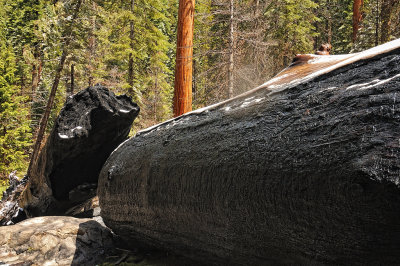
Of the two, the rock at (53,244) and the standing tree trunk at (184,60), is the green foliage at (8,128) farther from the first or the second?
the rock at (53,244)

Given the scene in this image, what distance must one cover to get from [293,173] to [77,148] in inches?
146

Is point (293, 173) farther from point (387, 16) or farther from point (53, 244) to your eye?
point (387, 16)

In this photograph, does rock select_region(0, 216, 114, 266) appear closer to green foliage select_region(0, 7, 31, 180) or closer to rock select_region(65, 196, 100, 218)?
rock select_region(65, 196, 100, 218)

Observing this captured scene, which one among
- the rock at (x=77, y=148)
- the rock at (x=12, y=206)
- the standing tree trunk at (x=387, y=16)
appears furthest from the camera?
the standing tree trunk at (x=387, y=16)

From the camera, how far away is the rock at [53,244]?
13.1ft

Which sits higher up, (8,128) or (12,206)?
(8,128)

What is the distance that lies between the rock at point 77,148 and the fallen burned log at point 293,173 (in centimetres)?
166

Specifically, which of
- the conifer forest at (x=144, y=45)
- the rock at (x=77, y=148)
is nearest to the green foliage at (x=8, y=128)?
the conifer forest at (x=144, y=45)

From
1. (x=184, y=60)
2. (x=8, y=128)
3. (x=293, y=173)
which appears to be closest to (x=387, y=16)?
(x=184, y=60)

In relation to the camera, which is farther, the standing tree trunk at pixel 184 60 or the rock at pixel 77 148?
the standing tree trunk at pixel 184 60

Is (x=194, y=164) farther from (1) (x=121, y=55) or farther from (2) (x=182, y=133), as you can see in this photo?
(1) (x=121, y=55)

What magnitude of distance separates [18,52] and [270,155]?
3178 centimetres

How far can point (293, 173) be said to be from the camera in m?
1.91

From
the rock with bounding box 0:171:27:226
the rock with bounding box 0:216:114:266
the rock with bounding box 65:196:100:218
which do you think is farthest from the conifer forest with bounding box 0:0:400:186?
the rock with bounding box 0:216:114:266
